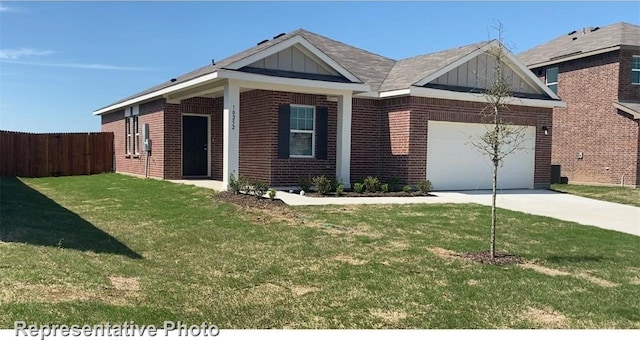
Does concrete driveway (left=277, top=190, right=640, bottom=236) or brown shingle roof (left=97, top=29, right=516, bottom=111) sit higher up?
brown shingle roof (left=97, top=29, right=516, bottom=111)

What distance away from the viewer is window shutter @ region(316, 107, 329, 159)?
1580 cm

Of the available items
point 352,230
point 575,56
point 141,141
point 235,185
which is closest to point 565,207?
point 352,230

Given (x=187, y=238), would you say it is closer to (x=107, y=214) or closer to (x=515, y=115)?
(x=107, y=214)

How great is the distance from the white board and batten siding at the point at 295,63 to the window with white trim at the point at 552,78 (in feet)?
44.6

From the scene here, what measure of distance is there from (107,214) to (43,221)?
1.60 metres

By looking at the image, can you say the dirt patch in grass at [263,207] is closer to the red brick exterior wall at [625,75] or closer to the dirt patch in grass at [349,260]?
the dirt patch in grass at [349,260]

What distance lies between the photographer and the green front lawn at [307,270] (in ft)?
15.3

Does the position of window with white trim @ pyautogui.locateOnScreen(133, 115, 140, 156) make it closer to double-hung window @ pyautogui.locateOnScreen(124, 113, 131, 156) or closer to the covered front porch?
double-hung window @ pyautogui.locateOnScreen(124, 113, 131, 156)

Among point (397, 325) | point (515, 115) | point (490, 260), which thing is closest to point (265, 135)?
point (515, 115)

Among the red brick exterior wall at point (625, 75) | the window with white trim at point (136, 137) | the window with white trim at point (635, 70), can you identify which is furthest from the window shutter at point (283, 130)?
the window with white trim at point (635, 70)

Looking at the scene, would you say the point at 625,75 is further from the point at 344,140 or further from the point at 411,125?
the point at 344,140

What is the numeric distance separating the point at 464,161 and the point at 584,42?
11.2 metres

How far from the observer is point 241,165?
17.0 metres

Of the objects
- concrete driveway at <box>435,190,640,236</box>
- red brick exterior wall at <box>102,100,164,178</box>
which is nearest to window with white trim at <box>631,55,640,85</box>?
concrete driveway at <box>435,190,640,236</box>
